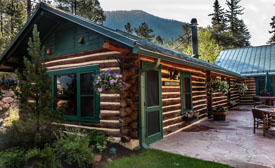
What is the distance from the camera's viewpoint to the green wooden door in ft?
17.7

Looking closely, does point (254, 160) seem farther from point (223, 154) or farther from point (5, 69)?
point (5, 69)

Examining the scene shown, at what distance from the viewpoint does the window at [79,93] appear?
5.73 meters

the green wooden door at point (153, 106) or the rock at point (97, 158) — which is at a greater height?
the green wooden door at point (153, 106)

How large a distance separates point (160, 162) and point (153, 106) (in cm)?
175

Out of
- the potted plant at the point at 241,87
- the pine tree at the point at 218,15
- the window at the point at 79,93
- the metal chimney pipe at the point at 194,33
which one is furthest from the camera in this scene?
the pine tree at the point at 218,15

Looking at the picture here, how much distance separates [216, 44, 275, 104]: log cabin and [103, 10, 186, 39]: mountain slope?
266 feet

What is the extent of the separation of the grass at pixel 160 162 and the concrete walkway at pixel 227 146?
12.2 inches

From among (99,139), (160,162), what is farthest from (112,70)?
(160,162)

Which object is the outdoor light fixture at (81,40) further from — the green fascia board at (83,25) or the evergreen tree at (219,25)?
the evergreen tree at (219,25)

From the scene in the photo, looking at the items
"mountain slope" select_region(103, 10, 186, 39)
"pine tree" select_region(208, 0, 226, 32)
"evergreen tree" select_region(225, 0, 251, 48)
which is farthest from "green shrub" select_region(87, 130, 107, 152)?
"mountain slope" select_region(103, 10, 186, 39)

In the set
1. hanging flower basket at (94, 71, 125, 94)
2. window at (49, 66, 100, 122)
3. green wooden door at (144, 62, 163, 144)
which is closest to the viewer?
hanging flower basket at (94, 71, 125, 94)

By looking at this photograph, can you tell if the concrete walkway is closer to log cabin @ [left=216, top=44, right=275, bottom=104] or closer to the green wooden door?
the green wooden door

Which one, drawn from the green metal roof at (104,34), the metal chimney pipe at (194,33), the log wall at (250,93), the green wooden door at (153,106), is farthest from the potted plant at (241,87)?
the green wooden door at (153,106)

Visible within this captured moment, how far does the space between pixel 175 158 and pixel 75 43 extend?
442 centimetres
